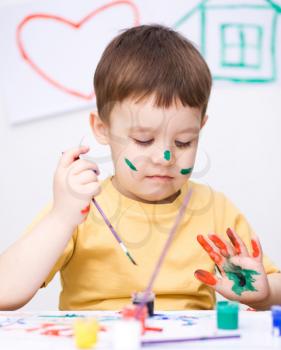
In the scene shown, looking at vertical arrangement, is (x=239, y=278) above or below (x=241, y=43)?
below

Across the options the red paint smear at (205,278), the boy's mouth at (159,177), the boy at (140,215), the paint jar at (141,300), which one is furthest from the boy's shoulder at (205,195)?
the paint jar at (141,300)

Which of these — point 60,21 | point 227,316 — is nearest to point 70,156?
point 227,316

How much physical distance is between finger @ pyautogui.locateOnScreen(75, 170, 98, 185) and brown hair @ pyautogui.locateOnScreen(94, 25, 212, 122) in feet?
0.50

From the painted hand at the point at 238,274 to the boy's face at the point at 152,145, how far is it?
0.14 m

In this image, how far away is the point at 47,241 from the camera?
0.98 metres

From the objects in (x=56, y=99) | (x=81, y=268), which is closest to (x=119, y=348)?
(x=81, y=268)

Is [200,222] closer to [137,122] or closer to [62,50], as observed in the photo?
[137,122]

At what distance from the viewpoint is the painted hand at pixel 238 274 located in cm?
97

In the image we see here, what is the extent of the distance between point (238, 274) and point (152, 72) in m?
0.33

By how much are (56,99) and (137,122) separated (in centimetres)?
67

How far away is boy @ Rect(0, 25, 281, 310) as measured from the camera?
978 millimetres

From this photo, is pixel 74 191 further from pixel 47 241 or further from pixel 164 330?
pixel 164 330

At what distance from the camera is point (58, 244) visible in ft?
3.21

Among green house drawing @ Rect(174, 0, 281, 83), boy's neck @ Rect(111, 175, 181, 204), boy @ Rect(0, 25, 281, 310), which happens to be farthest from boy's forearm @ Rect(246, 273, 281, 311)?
green house drawing @ Rect(174, 0, 281, 83)
